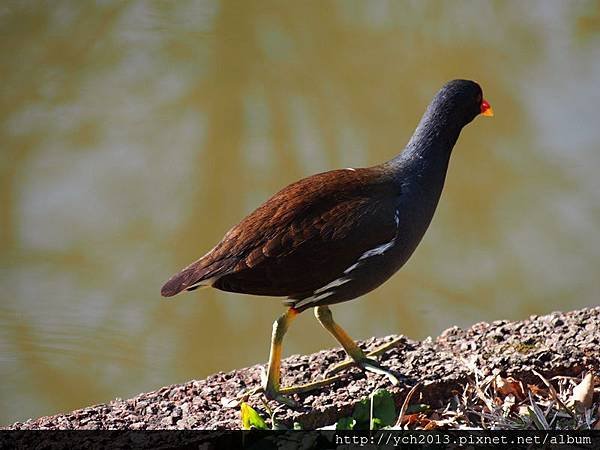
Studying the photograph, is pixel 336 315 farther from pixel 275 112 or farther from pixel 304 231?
pixel 304 231

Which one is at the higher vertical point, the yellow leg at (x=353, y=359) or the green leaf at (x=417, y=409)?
the yellow leg at (x=353, y=359)

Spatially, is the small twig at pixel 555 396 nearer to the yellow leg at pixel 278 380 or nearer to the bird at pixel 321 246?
the bird at pixel 321 246

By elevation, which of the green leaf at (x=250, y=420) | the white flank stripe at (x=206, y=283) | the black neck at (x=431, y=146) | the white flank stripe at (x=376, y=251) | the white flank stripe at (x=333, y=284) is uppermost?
the black neck at (x=431, y=146)

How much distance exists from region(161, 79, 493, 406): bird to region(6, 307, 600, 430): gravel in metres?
0.07

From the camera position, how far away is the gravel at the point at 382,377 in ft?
8.34

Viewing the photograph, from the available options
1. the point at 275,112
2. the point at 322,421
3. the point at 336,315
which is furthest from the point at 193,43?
the point at 322,421

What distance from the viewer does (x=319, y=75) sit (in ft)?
17.5

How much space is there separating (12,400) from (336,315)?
4.65 ft

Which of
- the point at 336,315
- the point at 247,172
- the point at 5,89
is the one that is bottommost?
the point at 336,315

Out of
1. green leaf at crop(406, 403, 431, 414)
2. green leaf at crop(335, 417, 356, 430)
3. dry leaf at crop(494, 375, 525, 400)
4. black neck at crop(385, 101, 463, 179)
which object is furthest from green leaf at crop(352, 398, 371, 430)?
black neck at crop(385, 101, 463, 179)

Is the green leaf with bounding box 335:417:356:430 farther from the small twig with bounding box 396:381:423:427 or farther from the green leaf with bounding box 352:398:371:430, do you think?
the small twig with bounding box 396:381:423:427

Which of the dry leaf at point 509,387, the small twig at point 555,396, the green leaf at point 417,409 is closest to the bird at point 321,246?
the green leaf at point 417,409

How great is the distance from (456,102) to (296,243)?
71 cm

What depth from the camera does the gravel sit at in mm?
2541
